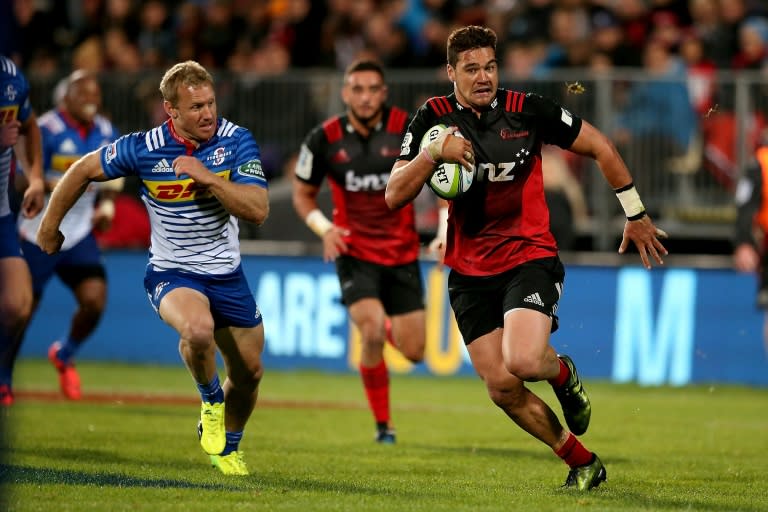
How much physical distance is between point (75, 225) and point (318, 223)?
139 inches

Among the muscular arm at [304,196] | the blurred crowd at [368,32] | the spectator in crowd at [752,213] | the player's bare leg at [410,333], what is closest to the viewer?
the player's bare leg at [410,333]

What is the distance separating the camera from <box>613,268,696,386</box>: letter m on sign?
16.5 m

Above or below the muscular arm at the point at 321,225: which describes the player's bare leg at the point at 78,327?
below

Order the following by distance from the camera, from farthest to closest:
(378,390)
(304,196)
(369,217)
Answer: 1. (304,196)
2. (369,217)
3. (378,390)

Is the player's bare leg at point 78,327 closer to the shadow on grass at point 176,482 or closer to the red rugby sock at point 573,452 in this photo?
the shadow on grass at point 176,482

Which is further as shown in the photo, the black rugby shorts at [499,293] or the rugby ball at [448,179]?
the black rugby shorts at [499,293]

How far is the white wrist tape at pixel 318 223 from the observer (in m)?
11.6

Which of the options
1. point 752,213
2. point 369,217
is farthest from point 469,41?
point 752,213

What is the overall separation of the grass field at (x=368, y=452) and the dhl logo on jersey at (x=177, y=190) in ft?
5.74

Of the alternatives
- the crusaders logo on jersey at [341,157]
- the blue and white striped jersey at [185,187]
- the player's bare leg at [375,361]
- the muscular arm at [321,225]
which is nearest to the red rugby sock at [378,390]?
the player's bare leg at [375,361]

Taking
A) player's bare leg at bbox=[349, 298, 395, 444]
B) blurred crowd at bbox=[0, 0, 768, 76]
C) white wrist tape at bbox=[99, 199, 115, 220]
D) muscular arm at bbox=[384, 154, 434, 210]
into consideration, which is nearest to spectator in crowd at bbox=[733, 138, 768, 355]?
blurred crowd at bbox=[0, 0, 768, 76]

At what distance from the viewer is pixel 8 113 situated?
1047cm

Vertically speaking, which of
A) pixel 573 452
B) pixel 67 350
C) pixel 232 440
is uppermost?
pixel 573 452

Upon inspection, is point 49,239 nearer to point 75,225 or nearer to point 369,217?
point 369,217
